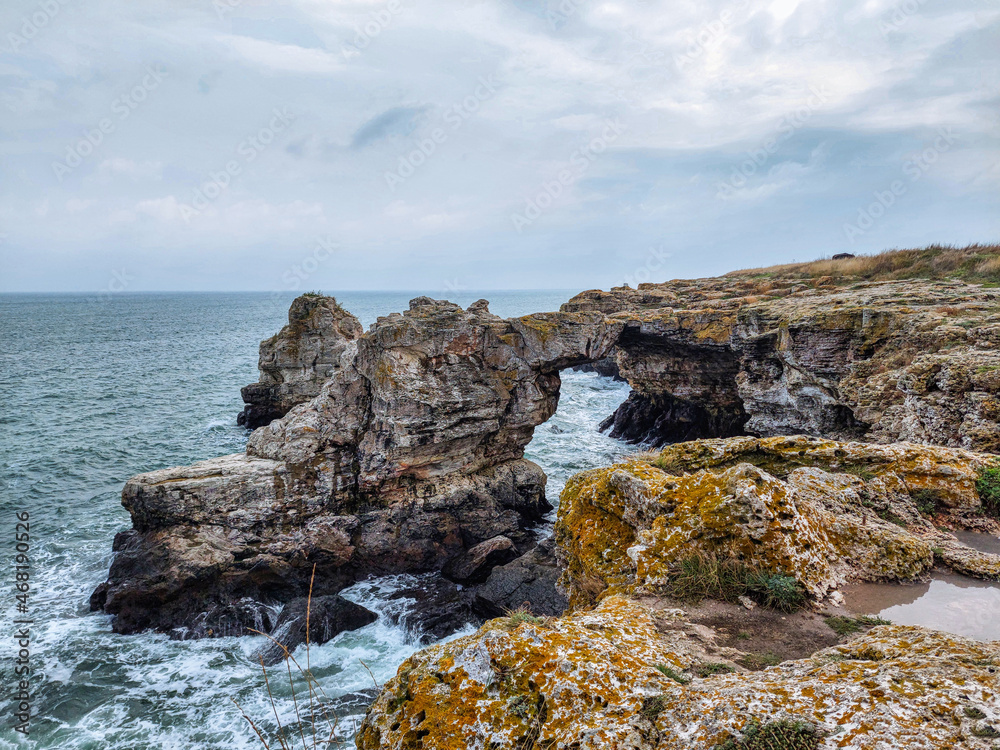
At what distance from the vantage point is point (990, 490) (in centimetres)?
775

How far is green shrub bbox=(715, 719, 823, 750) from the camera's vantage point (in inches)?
130

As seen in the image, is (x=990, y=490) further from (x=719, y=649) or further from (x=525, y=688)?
(x=525, y=688)

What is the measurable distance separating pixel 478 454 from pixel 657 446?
1697cm

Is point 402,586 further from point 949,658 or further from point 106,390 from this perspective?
point 106,390

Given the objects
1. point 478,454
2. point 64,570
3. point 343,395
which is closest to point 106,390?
point 64,570

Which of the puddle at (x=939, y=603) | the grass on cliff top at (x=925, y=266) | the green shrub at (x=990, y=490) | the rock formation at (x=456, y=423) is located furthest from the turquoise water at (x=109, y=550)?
the grass on cliff top at (x=925, y=266)

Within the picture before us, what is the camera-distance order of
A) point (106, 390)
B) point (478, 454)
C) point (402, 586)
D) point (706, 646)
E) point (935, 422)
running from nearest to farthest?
point (706, 646)
point (935, 422)
point (402, 586)
point (478, 454)
point (106, 390)

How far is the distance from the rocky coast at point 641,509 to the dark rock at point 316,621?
25cm

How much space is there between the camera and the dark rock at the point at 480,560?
2081 cm

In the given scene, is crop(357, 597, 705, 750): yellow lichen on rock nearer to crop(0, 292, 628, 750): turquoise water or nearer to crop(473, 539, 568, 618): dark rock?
crop(0, 292, 628, 750): turquoise water

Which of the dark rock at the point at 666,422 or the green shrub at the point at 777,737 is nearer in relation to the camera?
the green shrub at the point at 777,737

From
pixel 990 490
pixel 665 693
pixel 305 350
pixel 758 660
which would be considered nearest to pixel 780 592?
pixel 758 660

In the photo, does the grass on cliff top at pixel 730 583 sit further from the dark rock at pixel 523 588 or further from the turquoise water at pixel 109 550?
the dark rock at pixel 523 588

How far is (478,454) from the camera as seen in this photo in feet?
82.0
